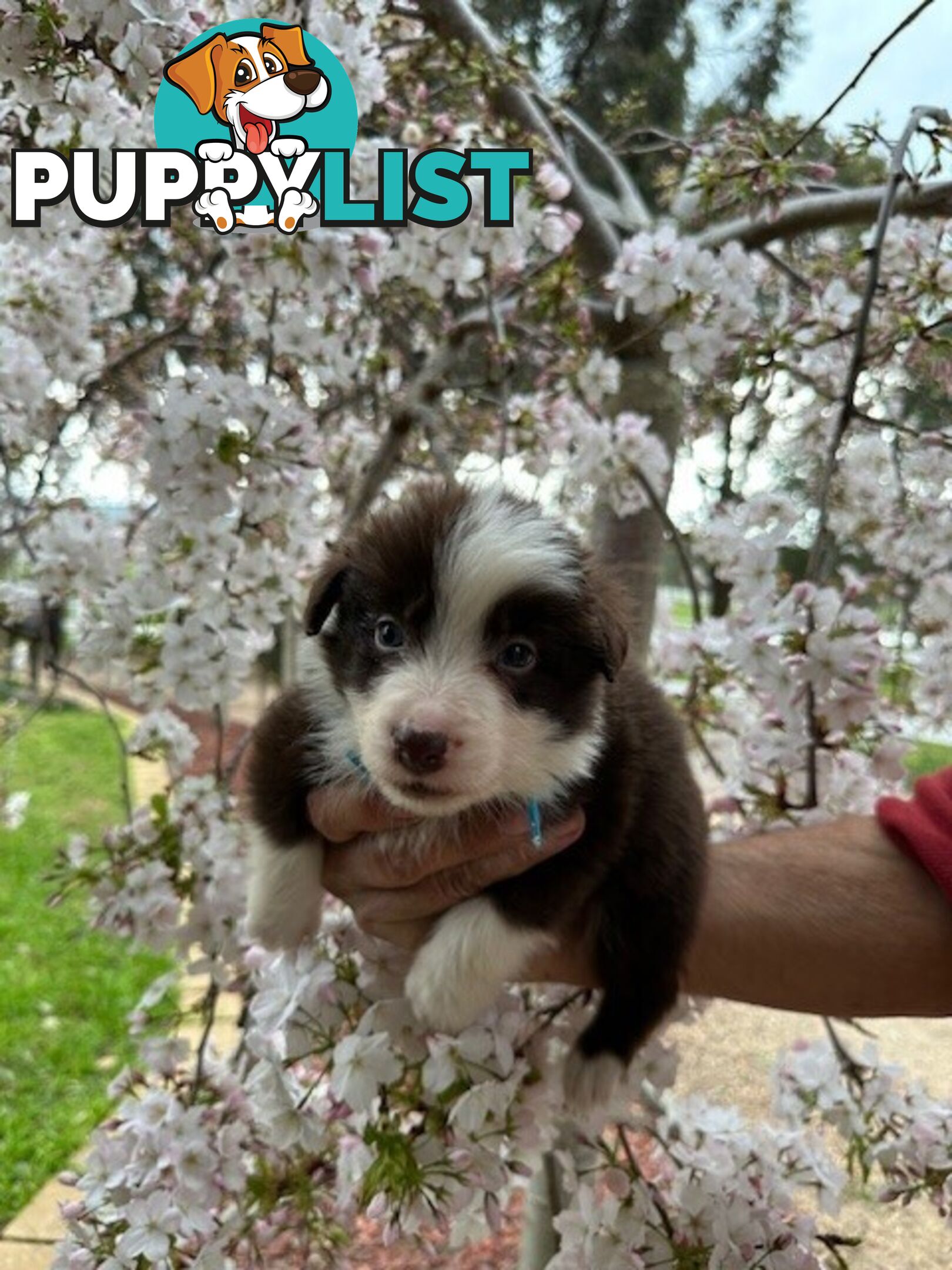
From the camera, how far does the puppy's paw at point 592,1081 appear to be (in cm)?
181

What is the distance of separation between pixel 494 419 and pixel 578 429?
86 centimetres

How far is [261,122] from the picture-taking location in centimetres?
224

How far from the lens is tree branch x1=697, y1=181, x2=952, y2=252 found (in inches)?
100

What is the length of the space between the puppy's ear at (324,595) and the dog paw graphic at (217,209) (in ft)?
3.18

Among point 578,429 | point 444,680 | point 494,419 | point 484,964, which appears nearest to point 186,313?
point 494,419

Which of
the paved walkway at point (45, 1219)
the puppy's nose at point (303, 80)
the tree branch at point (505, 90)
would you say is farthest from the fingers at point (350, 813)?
the tree branch at point (505, 90)

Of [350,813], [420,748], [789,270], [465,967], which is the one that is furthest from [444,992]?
[789,270]

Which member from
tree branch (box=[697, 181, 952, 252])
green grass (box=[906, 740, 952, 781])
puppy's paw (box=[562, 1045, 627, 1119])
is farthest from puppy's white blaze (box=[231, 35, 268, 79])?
green grass (box=[906, 740, 952, 781])

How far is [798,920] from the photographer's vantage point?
1.82 meters

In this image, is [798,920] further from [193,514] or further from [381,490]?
[381,490]

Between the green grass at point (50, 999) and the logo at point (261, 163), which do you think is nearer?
the logo at point (261, 163)

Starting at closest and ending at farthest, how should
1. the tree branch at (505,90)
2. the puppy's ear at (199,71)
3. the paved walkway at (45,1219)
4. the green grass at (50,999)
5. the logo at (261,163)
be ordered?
the puppy's ear at (199,71), the logo at (261,163), the tree branch at (505,90), the paved walkway at (45,1219), the green grass at (50,999)

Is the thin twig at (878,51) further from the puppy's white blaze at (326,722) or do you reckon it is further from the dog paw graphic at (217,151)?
the puppy's white blaze at (326,722)

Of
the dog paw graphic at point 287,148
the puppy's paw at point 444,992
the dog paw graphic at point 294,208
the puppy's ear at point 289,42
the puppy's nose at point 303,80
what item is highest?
the puppy's ear at point 289,42
